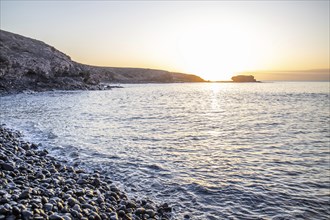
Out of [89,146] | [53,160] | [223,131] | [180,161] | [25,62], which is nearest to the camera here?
[53,160]

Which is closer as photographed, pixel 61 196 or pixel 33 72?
pixel 61 196

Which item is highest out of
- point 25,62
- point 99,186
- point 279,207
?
point 25,62

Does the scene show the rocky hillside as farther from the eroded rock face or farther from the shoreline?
the shoreline

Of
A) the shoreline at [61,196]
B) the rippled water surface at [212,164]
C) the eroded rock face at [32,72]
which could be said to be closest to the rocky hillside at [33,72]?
the eroded rock face at [32,72]

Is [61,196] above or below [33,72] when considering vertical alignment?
below

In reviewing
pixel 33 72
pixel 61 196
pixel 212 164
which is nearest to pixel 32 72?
pixel 33 72

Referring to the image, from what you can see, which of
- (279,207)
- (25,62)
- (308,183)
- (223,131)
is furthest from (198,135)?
(25,62)

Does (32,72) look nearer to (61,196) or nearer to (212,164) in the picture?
(212,164)

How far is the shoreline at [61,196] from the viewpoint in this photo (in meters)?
6.22

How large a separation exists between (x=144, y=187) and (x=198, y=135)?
10.7 m

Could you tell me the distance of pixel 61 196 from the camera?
757 cm

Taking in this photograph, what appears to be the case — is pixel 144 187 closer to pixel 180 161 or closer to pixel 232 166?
pixel 180 161

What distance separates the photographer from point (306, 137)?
19.8m

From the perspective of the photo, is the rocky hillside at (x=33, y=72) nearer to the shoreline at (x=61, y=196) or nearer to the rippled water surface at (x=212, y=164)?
the rippled water surface at (x=212, y=164)
